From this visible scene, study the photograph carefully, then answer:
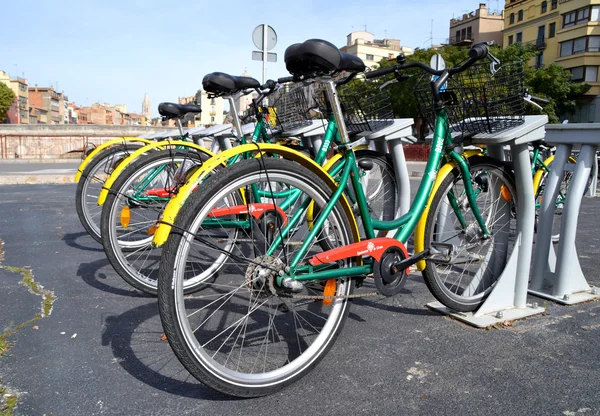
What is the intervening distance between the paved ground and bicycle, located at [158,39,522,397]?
20 cm

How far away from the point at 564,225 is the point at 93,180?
13.9 ft

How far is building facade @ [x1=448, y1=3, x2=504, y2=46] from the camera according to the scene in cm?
6291

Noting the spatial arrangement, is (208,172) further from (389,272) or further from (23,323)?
(23,323)

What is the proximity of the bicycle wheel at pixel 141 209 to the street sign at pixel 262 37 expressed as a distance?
13.3ft

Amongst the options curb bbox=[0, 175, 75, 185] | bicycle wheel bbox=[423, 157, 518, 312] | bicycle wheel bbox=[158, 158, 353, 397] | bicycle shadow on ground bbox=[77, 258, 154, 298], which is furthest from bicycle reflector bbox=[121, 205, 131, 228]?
curb bbox=[0, 175, 75, 185]

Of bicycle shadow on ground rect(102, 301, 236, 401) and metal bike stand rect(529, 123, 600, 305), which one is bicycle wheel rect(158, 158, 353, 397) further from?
metal bike stand rect(529, 123, 600, 305)

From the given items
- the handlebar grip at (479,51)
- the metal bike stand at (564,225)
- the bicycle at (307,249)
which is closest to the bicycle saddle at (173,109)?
the bicycle at (307,249)

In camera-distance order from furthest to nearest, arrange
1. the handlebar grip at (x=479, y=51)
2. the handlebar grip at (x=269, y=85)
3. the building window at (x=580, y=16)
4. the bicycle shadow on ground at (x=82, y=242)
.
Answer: the building window at (x=580, y=16) → the bicycle shadow on ground at (x=82, y=242) → the handlebar grip at (x=269, y=85) → the handlebar grip at (x=479, y=51)

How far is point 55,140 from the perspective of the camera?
3269cm

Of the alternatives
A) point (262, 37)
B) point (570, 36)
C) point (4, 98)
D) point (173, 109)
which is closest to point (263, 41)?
point (262, 37)

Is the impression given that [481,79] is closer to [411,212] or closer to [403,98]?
[411,212]

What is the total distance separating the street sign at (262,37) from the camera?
25.6ft

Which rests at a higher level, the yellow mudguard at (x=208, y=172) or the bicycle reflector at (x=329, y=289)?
the yellow mudguard at (x=208, y=172)

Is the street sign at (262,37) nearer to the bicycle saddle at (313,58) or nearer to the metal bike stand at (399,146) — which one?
the metal bike stand at (399,146)
